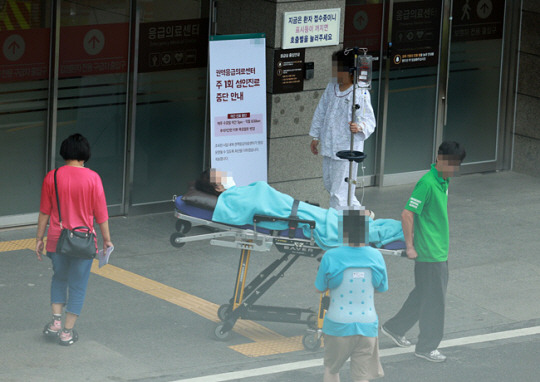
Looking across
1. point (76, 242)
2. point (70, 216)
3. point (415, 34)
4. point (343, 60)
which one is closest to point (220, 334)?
point (76, 242)

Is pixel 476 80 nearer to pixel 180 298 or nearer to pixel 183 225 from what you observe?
pixel 180 298

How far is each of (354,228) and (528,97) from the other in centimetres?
914

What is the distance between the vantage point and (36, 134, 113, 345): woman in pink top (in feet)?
26.5

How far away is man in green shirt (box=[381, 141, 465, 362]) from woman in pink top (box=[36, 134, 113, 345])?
2.42 metres

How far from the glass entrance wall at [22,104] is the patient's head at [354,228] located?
5.72m

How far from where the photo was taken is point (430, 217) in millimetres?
8109

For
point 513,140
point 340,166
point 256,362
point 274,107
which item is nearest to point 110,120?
point 274,107

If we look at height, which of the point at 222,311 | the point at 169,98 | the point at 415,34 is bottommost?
the point at 222,311

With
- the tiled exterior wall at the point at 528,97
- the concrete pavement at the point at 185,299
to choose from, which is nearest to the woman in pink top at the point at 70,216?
the concrete pavement at the point at 185,299

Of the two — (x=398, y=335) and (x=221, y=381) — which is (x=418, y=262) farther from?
(x=221, y=381)

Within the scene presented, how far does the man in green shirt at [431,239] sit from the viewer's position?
803 cm

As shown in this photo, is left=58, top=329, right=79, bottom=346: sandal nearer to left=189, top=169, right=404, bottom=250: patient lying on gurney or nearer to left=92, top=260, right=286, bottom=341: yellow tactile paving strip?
left=92, top=260, right=286, bottom=341: yellow tactile paving strip

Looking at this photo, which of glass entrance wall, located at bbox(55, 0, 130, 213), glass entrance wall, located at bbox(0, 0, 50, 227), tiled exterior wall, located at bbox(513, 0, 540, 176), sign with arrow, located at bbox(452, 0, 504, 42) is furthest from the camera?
tiled exterior wall, located at bbox(513, 0, 540, 176)

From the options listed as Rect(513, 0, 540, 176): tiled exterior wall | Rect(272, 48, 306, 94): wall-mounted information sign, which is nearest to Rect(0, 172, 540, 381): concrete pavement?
Rect(272, 48, 306, 94): wall-mounted information sign
